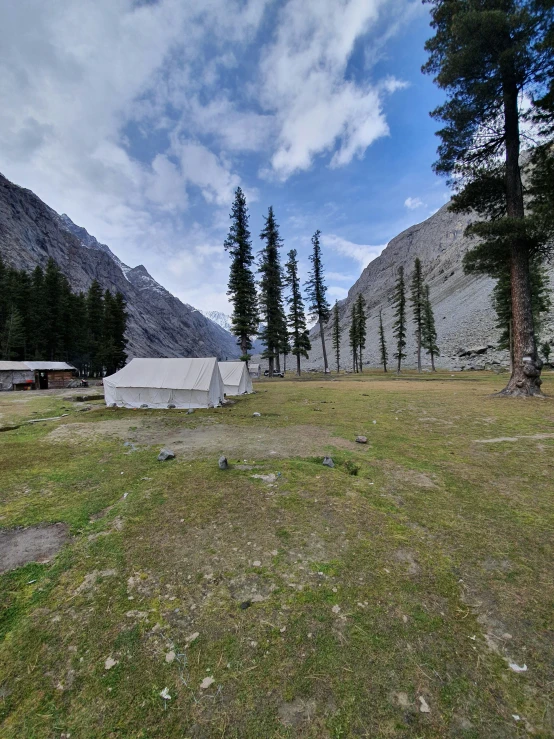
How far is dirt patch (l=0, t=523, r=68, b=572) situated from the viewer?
3.72m

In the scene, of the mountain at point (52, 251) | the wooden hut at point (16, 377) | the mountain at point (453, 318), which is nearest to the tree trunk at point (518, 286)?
the mountain at point (453, 318)

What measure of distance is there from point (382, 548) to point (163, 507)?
10.7ft

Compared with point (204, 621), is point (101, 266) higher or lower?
higher

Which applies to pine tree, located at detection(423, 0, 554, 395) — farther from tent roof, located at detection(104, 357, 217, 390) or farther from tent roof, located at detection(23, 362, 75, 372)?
tent roof, located at detection(23, 362, 75, 372)

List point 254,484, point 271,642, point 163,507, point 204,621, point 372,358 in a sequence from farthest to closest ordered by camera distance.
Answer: point 372,358 → point 254,484 → point 163,507 → point 204,621 → point 271,642

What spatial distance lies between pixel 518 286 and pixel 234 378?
673 inches

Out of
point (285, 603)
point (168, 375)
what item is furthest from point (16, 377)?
point (285, 603)

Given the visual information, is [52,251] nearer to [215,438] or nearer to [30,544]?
[215,438]

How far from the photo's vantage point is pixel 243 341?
3281 cm

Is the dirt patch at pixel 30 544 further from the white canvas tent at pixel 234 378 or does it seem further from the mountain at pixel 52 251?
the mountain at pixel 52 251

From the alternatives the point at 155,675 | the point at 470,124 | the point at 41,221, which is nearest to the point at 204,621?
the point at 155,675

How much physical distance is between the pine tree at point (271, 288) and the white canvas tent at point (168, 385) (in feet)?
61.1

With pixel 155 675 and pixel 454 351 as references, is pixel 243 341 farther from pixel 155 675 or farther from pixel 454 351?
pixel 454 351

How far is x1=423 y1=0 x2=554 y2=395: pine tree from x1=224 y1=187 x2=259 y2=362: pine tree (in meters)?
21.4
